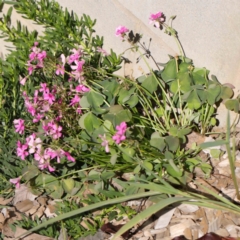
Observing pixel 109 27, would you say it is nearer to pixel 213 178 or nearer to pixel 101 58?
pixel 101 58

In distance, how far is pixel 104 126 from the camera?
2244 millimetres

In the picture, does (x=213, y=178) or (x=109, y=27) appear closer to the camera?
(x=213, y=178)

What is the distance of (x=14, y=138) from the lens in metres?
2.46

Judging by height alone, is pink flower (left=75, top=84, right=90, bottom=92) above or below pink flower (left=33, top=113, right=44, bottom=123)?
above

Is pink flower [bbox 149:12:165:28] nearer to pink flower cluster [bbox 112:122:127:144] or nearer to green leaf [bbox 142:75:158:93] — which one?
green leaf [bbox 142:75:158:93]

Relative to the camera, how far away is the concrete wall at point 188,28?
2188 mm

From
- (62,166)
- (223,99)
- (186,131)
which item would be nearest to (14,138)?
(62,166)

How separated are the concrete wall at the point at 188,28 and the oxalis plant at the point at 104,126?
0.20 ft

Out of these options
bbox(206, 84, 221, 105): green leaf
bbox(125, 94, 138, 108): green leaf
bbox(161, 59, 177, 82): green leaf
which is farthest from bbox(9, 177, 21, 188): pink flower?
bbox(206, 84, 221, 105): green leaf

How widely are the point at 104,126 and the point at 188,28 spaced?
2.09 ft

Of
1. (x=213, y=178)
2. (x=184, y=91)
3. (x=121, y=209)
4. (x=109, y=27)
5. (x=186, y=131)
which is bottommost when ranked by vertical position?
(x=121, y=209)

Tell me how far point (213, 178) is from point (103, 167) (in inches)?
20.7

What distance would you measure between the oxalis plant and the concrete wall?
0.06 metres

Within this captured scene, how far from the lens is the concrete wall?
2.19 metres
